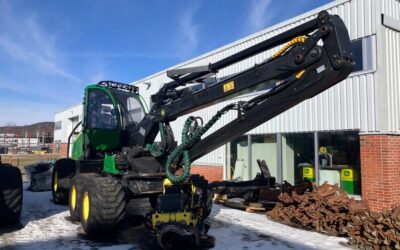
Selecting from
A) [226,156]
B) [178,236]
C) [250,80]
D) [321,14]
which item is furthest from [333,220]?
[226,156]

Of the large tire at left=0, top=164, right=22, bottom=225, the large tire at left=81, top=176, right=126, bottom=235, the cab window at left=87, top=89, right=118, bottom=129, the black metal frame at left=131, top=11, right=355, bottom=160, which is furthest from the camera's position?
the cab window at left=87, top=89, right=118, bottom=129

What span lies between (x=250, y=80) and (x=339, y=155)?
19.2ft

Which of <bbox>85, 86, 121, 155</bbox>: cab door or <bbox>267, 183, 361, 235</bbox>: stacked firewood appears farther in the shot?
<bbox>85, 86, 121, 155</bbox>: cab door

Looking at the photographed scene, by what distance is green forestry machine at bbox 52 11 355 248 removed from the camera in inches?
213

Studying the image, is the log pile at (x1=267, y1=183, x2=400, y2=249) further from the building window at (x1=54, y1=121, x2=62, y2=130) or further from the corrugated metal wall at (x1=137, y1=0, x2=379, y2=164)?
the building window at (x1=54, y1=121, x2=62, y2=130)

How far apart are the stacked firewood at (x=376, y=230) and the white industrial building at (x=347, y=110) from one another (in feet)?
9.57

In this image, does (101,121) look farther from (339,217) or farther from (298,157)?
(298,157)

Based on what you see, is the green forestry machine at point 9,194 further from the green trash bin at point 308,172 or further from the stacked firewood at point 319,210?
the green trash bin at point 308,172

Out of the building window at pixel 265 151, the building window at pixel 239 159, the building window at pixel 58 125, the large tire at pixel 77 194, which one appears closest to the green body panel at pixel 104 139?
the large tire at pixel 77 194

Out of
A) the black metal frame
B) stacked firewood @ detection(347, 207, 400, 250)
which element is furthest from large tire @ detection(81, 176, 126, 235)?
stacked firewood @ detection(347, 207, 400, 250)

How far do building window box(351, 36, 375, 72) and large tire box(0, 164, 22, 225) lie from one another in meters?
8.82

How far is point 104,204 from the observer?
705 cm

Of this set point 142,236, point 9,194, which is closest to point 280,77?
point 142,236

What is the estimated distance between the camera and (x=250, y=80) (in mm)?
5988
